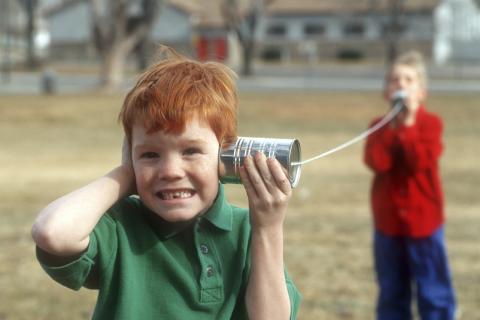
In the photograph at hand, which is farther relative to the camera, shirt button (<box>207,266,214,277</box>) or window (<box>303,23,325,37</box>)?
window (<box>303,23,325,37</box>)

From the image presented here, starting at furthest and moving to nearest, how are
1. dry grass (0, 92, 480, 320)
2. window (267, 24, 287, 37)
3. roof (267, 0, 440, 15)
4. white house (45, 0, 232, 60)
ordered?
window (267, 24, 287, 37) < roof (267, 0, 440, 15) < white house (45, 0, 232, 60) < dry grass (0, 92, 480, 320)

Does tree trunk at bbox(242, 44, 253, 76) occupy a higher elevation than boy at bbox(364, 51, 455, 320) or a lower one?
lower

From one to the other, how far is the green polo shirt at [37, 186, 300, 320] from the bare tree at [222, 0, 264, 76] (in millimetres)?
21343

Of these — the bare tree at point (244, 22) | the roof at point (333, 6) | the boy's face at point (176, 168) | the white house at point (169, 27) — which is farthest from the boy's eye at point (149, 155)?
the roof at point (333, 6)

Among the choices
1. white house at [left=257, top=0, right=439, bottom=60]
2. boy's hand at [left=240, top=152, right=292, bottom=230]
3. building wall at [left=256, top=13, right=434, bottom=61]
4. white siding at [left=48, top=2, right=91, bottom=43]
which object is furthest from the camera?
white siding at [left=48, top=2, right=91, bottom=43]

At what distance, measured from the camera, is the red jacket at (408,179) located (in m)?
4.81

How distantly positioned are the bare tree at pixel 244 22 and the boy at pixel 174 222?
21356mm

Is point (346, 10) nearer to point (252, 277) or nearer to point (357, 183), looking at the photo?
point (357, 183)

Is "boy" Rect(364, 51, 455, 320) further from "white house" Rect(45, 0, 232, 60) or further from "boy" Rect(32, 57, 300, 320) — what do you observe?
"white house" Rect(45, 0, 232, 60)

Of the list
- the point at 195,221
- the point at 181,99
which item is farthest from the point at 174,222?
the point at 181,99

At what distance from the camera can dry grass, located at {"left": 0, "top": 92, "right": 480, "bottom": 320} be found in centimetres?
582

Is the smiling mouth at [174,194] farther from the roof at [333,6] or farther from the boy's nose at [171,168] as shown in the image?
the roof at [333,6]

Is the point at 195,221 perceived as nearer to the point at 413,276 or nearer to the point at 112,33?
the point at 413,276

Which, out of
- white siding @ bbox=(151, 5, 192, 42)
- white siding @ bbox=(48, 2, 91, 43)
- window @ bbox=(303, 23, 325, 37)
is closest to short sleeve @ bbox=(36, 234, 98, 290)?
white siding @ bbox=(151, 5, 192, 42)
